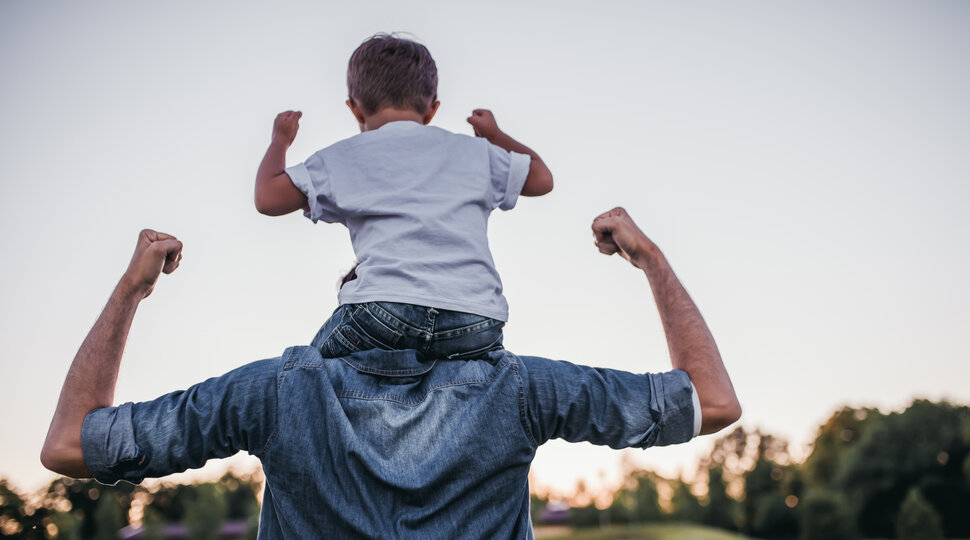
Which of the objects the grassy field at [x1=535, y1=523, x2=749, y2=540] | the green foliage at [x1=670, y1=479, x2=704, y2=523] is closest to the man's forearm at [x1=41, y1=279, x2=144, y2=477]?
the grassy field at [x1=535, y1=523, x2=749, y2=540]

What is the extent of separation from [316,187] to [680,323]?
1223 millimetres

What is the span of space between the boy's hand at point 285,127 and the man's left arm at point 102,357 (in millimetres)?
494

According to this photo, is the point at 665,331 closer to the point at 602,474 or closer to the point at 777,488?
the point at 777,488

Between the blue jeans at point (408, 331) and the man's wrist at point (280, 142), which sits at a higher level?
the man's wrist at point (280, 142)

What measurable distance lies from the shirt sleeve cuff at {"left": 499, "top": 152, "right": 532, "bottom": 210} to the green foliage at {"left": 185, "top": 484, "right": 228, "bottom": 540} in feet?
204

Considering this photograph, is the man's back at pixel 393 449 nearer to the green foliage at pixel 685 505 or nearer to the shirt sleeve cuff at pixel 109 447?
the shirt sleeve cuff at pixel 109 447

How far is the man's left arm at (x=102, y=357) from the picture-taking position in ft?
7.14

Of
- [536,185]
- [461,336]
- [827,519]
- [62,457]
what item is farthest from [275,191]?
[827,519]

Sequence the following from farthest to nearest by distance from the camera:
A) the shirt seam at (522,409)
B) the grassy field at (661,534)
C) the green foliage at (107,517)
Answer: the grassy field at (661,534) → the green foliage at (107,517) → the shirt seam at (522,409)

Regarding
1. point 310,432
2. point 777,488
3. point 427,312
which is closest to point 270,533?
point 310,432

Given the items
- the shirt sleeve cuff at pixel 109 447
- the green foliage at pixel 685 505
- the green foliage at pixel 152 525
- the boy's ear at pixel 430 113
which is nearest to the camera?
the shirt sleeve cuff at pixel 109 447

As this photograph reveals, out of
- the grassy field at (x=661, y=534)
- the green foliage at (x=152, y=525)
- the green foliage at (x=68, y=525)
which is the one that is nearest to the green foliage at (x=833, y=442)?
the grassy field at (x=661, y=534)

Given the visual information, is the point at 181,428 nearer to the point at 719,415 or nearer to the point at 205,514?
the point at 719,415

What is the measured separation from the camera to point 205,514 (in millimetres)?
59812
